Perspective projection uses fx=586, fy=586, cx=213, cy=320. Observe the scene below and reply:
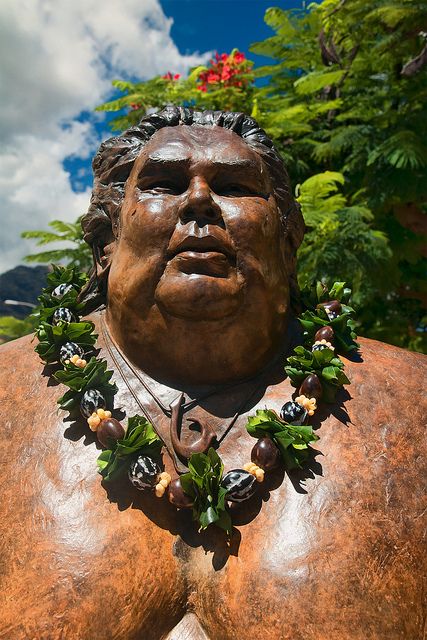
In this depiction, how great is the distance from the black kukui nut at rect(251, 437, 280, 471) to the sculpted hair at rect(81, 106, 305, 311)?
3.80 ft

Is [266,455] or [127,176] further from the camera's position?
[127,176]

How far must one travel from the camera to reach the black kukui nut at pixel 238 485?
2234 mm

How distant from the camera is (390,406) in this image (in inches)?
101

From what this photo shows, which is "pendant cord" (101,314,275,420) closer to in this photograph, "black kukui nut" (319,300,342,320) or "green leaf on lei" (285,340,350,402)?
"green leaf on lei" (285,340,350,402)

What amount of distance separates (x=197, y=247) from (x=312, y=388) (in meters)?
0.79

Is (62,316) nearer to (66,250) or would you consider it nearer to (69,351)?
(69,351)

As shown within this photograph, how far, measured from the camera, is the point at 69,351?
278cm

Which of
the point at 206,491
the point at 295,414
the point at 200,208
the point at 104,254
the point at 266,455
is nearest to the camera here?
the point at 206,491

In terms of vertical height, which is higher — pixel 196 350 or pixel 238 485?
pixel 196 350

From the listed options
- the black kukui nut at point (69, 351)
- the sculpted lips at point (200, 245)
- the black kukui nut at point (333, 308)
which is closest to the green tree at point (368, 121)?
the black kukui nut at point (333, 308)

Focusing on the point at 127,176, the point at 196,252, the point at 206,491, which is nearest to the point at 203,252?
the point at 196,252

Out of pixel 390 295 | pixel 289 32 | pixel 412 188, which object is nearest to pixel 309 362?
pixel 412 188

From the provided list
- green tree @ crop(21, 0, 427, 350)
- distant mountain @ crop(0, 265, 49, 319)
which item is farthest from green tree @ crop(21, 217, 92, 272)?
distant mountain @ crop(0, 265, 49, 319)

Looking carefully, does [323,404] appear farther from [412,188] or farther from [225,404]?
[412,188]
